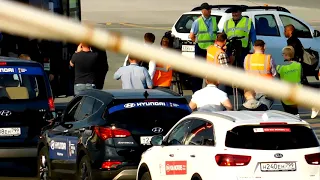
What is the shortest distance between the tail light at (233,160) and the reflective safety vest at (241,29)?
429 inches

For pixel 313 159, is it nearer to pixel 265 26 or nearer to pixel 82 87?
pixel 82 87

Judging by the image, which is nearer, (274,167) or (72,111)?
(274,167)

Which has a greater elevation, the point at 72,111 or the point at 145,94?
the point at 145,94

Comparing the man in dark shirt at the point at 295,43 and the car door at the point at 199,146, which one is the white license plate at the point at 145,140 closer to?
the car door at the point at 199,146

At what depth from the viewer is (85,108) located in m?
11.2

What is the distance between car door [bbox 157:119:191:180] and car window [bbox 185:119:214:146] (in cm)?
11

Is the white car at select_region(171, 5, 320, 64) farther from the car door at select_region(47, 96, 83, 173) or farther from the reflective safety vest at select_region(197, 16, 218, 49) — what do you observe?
the car door at select_region(47, 96, 83, 173)

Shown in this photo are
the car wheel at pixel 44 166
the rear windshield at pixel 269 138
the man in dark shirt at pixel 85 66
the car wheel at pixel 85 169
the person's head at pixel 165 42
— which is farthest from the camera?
the man in dark shirt at pixel 85 66

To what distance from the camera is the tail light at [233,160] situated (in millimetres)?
7883

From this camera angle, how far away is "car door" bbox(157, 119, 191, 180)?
8.75 meters

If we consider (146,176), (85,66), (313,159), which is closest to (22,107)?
(85,66)

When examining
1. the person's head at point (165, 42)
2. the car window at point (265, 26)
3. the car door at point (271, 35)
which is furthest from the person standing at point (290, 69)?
the car window at point (265, 26)

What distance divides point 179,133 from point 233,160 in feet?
4.29

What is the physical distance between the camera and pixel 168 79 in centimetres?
1549
